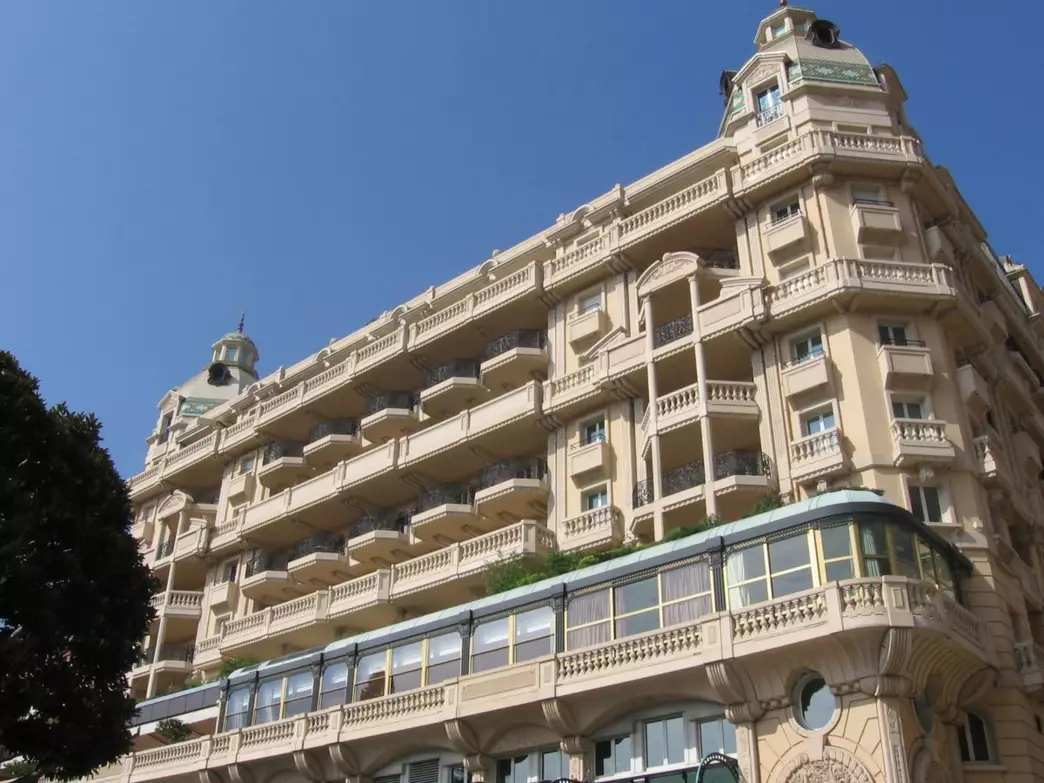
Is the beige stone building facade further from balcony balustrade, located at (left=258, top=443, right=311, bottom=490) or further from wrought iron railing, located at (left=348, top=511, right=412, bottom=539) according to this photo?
wrought iron railing, located at (left=348, top=511, right=412, bottom=539)

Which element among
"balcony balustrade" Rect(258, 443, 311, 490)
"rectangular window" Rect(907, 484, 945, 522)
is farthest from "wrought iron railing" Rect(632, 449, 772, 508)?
"balcony balustrade" Rect(258, 443, 311, 490)

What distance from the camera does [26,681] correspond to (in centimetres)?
2289

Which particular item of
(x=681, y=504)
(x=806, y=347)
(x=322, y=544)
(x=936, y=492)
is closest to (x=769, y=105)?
(x=806, y=347)

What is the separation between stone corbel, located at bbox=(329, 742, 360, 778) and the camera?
30.5 m

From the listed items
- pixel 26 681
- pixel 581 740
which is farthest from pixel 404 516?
pixel 26 681

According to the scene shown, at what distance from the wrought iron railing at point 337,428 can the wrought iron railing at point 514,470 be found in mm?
10931

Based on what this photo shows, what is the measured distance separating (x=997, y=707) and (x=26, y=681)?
2396 cm

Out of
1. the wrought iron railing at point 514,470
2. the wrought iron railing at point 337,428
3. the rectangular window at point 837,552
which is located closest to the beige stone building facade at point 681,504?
the rectangular window at point 837,552

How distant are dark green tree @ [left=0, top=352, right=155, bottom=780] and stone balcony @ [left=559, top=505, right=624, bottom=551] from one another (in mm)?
14890

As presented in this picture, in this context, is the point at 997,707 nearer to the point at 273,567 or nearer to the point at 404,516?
the point at 404,516

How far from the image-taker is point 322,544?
1912 inches

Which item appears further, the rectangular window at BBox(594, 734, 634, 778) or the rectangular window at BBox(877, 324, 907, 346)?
the rectangular window at BBox(877, 324, 907, 346)

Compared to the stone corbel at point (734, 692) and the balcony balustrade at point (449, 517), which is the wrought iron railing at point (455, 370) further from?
the stone corbel at point (734, 692)

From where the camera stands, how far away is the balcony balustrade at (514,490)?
129ft
